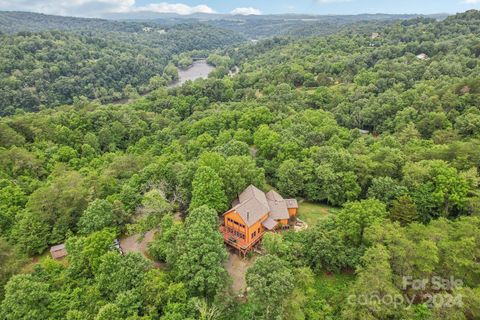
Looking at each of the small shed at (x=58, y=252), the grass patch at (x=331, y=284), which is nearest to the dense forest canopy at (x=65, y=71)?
the small shed at (x=58, y=252)

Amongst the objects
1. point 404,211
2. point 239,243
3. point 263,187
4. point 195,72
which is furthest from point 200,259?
point 195,72

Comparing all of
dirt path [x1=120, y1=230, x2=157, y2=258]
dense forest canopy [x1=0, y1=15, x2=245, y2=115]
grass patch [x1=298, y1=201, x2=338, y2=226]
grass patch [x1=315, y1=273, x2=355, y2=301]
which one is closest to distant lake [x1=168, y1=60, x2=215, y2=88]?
dense forest canopy [x1=0, y1=15, x2=245, y2=115]

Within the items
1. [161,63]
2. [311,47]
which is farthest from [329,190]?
[161,63]

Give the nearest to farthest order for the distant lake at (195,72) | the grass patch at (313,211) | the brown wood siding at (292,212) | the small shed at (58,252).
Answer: the small shed at (58,252), the brown wood siding at (292,212), the grass patch at (313,211), the distant lake at (195,72)

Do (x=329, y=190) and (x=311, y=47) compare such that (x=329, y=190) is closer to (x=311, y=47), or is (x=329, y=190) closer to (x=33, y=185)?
(x=33, y=185)

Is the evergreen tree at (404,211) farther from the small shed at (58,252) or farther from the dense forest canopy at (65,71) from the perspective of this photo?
the dense forest canopy at (65,71)

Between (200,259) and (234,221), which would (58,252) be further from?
(234,221)
